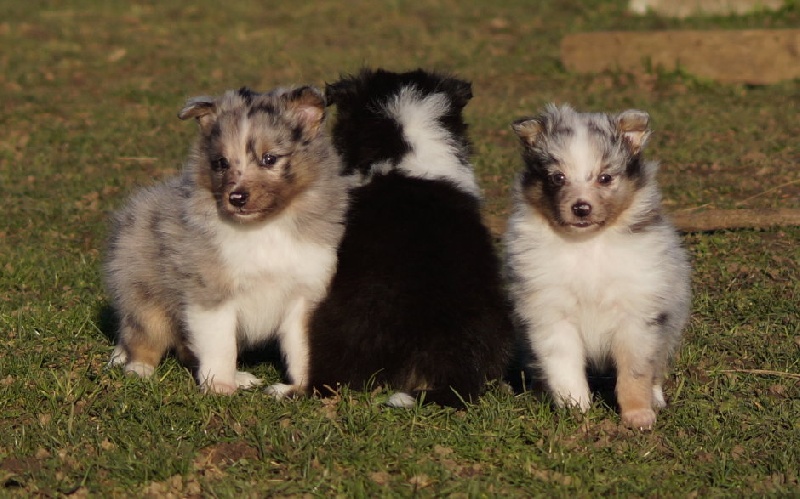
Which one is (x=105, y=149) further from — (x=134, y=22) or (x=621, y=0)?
(x=621, y=0)

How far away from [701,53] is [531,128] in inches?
271

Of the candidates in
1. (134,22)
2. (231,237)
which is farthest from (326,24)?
(231,237)

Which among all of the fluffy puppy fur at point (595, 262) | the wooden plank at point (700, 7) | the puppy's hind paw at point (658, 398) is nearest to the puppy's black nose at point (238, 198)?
the fluffy puppy fur at point (595, 262)

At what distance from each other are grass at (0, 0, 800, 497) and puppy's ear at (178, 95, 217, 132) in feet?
4.12

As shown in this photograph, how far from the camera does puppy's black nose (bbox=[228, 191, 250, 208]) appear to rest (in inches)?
205

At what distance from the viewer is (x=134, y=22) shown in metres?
15.6

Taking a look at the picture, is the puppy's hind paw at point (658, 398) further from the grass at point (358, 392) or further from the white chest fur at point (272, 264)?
the white chest fur at point (272, 264)

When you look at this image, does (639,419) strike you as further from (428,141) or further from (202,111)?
(202,111)

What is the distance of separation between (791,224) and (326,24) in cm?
893

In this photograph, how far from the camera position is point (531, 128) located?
17.7 ft

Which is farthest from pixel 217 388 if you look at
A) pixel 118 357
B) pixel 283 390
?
Answer: pixel 118 357

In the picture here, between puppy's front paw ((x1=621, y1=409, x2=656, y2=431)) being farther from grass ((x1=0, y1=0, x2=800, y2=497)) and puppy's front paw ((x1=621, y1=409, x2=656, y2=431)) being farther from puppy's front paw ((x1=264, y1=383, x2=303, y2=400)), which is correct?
puppy's front paw ((x1=264, y1=383, x2=303, y2=400))

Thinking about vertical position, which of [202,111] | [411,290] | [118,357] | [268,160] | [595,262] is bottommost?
[118,357]

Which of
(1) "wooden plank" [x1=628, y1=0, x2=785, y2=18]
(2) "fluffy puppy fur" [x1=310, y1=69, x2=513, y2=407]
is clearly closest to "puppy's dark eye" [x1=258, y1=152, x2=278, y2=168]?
(2) "fluffy puppy fur" [x1=310, y1=69, x2=513, y2=407]
